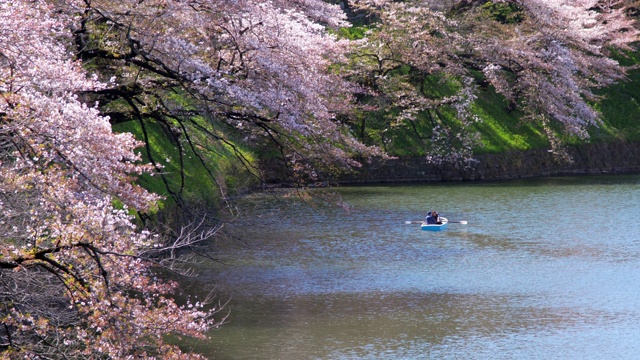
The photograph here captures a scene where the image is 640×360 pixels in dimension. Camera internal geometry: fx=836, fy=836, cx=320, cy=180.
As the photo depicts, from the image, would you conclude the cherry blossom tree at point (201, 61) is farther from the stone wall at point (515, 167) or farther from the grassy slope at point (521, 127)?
the grassy slope at point (521, 127)

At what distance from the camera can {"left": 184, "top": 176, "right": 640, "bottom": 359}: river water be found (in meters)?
12.0

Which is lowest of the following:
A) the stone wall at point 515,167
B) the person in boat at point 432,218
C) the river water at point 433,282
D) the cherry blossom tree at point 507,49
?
the river water at point 433,282

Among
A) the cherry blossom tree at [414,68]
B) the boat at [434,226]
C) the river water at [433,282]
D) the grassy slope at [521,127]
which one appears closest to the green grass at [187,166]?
the river water at [433,282]

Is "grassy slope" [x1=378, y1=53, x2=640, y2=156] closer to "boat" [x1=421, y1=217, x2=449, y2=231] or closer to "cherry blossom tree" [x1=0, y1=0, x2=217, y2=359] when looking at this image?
"boat" [x1=421, y1=217, x2=449, y2=231]

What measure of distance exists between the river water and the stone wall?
442cm

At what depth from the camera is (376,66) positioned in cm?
3061

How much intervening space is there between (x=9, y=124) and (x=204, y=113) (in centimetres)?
584

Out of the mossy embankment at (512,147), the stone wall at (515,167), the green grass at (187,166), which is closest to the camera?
the green grass at (187,166)

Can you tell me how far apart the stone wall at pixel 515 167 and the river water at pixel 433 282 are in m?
4.42

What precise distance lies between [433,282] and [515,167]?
56.6ft

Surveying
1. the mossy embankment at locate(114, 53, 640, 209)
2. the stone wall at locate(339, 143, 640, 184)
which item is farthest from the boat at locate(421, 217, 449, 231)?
the stone wall at locate(339, 143, 640, 184)

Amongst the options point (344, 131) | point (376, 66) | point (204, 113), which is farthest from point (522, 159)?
point (204, 113)

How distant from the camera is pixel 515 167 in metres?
31.9

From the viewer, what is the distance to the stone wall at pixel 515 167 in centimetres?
3008
